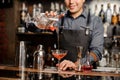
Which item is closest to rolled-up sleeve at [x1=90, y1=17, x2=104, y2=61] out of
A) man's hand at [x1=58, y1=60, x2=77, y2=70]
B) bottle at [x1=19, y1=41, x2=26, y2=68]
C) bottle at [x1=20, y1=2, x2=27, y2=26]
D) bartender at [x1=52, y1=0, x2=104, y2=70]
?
bartender at [x1=52, y1=0, x2=104, y2=70]

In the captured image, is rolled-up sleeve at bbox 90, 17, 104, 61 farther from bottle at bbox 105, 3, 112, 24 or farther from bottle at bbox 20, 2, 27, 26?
bottle at bbox 20, 2, 27, 26

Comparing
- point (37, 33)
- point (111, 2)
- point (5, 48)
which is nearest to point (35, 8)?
point (37, 33)

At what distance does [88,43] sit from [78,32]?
200 millimetres

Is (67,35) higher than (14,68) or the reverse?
higher

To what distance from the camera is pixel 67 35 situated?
2777 millimetres

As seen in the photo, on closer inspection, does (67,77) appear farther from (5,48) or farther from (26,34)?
(5,48)

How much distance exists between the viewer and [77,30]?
2.80m

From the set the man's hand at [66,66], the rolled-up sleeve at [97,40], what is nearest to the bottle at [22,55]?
the man's hand at [66,66]

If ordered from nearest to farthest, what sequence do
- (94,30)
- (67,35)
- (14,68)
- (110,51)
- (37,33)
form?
(14,68) < (94,30) < (67,35) < (110,51) < (37,33)

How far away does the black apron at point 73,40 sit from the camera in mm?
2611

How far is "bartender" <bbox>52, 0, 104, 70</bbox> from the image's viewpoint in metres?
2.59

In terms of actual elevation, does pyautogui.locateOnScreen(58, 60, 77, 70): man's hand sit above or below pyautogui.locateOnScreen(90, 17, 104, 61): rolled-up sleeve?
below

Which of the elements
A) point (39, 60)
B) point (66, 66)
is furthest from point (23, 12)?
point (66, 66)

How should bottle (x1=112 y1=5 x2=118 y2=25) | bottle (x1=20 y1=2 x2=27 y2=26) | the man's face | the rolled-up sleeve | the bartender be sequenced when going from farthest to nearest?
bottle (x1=20 y1=2 x2=27 y2=26) < bottle (x1=112 y1=5 x2=118 y2=25) < the man's face < the bartender < the rolled-up sleeve
